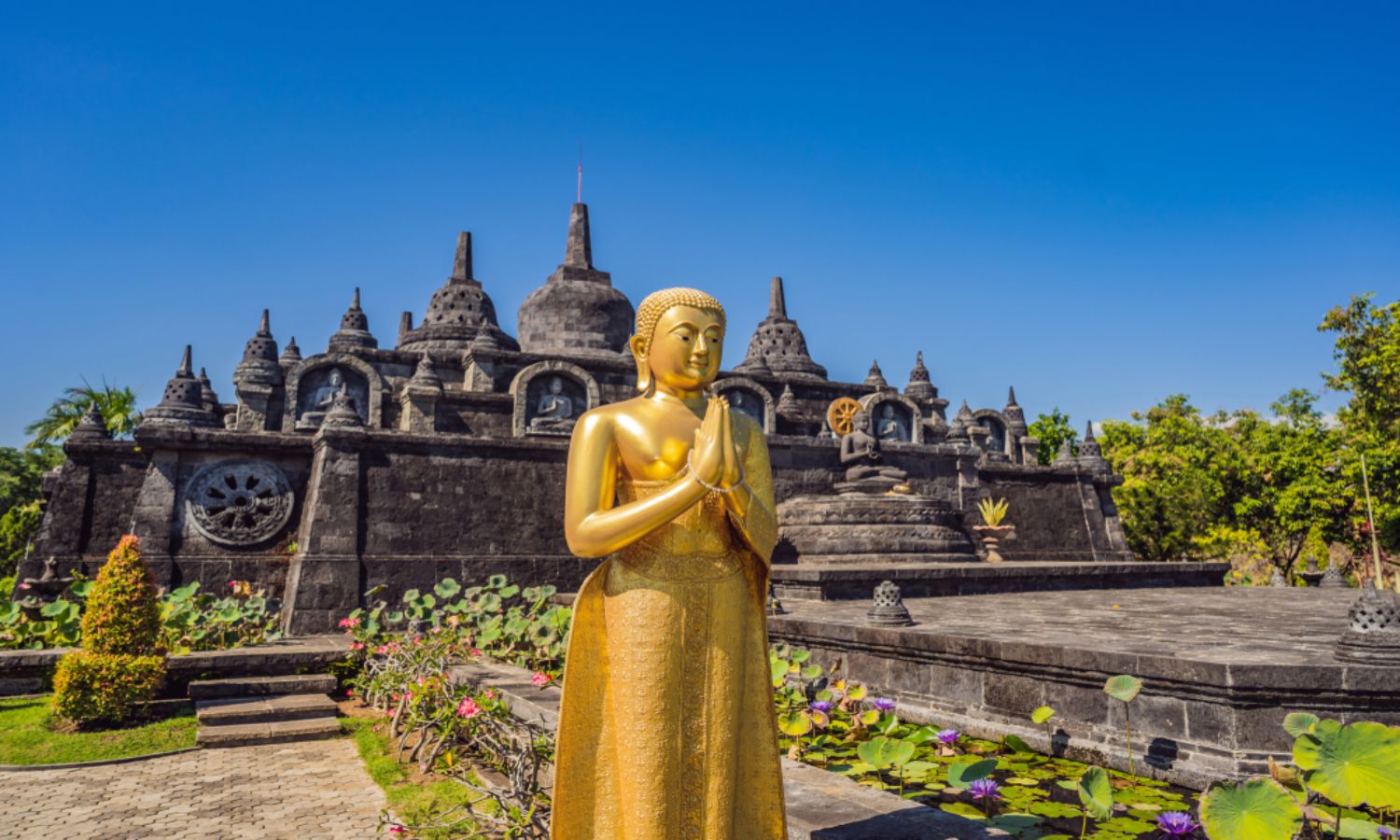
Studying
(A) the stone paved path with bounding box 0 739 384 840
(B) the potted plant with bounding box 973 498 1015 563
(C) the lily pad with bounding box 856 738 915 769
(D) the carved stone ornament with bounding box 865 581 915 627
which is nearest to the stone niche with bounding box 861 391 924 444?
(B) the potted plant with bounding box 973 498 1015 563

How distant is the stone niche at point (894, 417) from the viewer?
78.9ft

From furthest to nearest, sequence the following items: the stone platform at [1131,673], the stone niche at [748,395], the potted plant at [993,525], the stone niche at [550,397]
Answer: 1. the stone niche at [748,395]
2. the stone niche at [550,397]
3. the potted plant at [993,525]
4. the stone platform at [1131,673]

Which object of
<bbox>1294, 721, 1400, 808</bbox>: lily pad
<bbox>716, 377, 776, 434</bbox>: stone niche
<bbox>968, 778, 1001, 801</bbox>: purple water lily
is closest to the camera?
<bbox>1294, 721, 1400, 808</bbox>: lily pad

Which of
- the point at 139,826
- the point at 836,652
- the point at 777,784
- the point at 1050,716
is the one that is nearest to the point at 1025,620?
the point at 836,652

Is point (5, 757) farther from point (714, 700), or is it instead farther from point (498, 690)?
point (714, 700)

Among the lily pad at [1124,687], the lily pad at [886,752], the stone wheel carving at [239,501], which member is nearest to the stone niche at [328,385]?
the stone wheel carving at [239,501]

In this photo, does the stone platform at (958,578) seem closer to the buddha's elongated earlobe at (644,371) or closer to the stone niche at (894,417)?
the stone niche at (894,417)

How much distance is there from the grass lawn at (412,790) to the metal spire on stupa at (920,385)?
25.1 metres

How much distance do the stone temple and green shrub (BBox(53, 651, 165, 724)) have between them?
392 cm

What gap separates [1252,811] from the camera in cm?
304

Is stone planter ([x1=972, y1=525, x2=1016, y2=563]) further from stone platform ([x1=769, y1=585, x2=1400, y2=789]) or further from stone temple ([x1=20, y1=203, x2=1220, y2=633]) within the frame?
stone platform ([x1=769, y1=585, x2=1400, y2=789])

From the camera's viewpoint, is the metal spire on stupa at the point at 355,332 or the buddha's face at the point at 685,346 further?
the metal spire on stupa at the point at 355,332

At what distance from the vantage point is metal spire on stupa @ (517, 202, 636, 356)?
81.7 feet

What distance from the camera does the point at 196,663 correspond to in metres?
8.38
